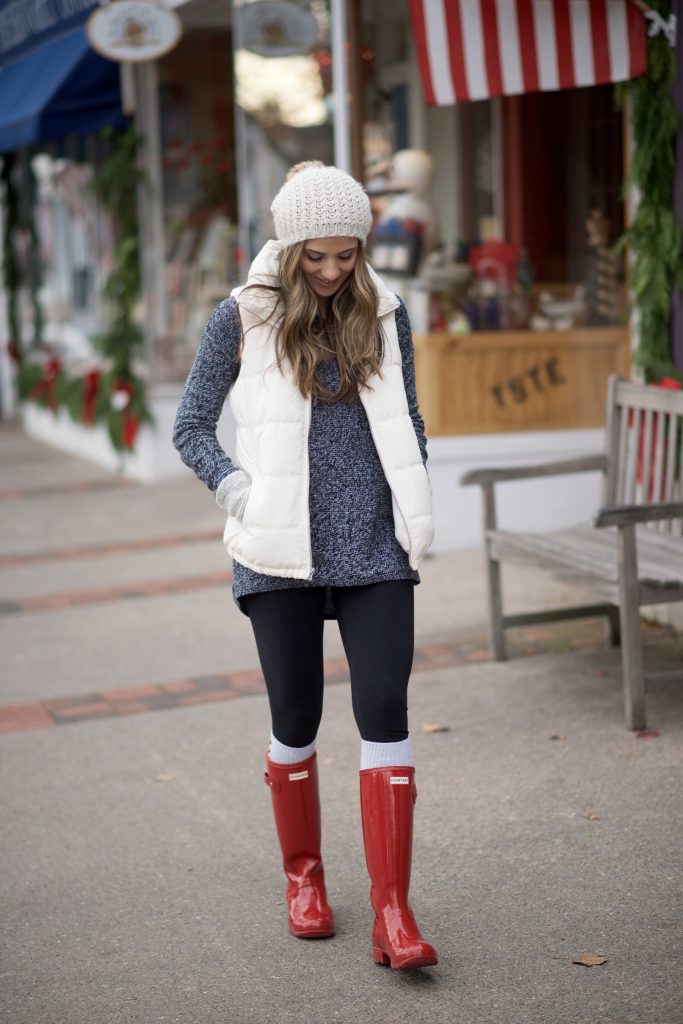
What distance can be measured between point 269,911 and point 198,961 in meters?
0.32

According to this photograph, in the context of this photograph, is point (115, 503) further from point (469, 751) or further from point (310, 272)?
point (310, 272)

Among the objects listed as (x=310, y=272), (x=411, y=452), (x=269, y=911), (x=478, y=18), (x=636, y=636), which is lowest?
(x=269, y=911)

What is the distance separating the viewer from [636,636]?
16.0 ft

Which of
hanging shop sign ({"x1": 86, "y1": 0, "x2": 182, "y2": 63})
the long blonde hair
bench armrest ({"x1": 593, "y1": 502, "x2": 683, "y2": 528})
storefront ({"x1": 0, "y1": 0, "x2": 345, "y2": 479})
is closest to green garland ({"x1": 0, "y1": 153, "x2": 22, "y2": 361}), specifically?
storefront ({"x1": 0, "y1": 0, "x2": 345, "y2": 479})

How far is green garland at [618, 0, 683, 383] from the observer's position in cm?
584

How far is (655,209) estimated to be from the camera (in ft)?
19.6

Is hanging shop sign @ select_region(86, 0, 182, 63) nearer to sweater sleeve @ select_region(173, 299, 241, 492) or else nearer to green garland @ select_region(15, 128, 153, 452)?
green garland @ select_region(15, 128, 153, 452)

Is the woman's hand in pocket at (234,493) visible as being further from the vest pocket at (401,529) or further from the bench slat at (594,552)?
the bench slat at (594,552)

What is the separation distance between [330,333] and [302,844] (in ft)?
4.16

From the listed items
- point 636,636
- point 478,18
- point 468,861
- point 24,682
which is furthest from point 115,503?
point 468,861

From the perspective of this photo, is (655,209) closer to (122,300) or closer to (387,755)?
(387,755)

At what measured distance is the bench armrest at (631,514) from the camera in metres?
Result: 4.75

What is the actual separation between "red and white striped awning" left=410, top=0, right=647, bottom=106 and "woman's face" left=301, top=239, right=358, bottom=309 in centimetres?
281

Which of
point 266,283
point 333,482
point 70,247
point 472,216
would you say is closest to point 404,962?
point 333,482
